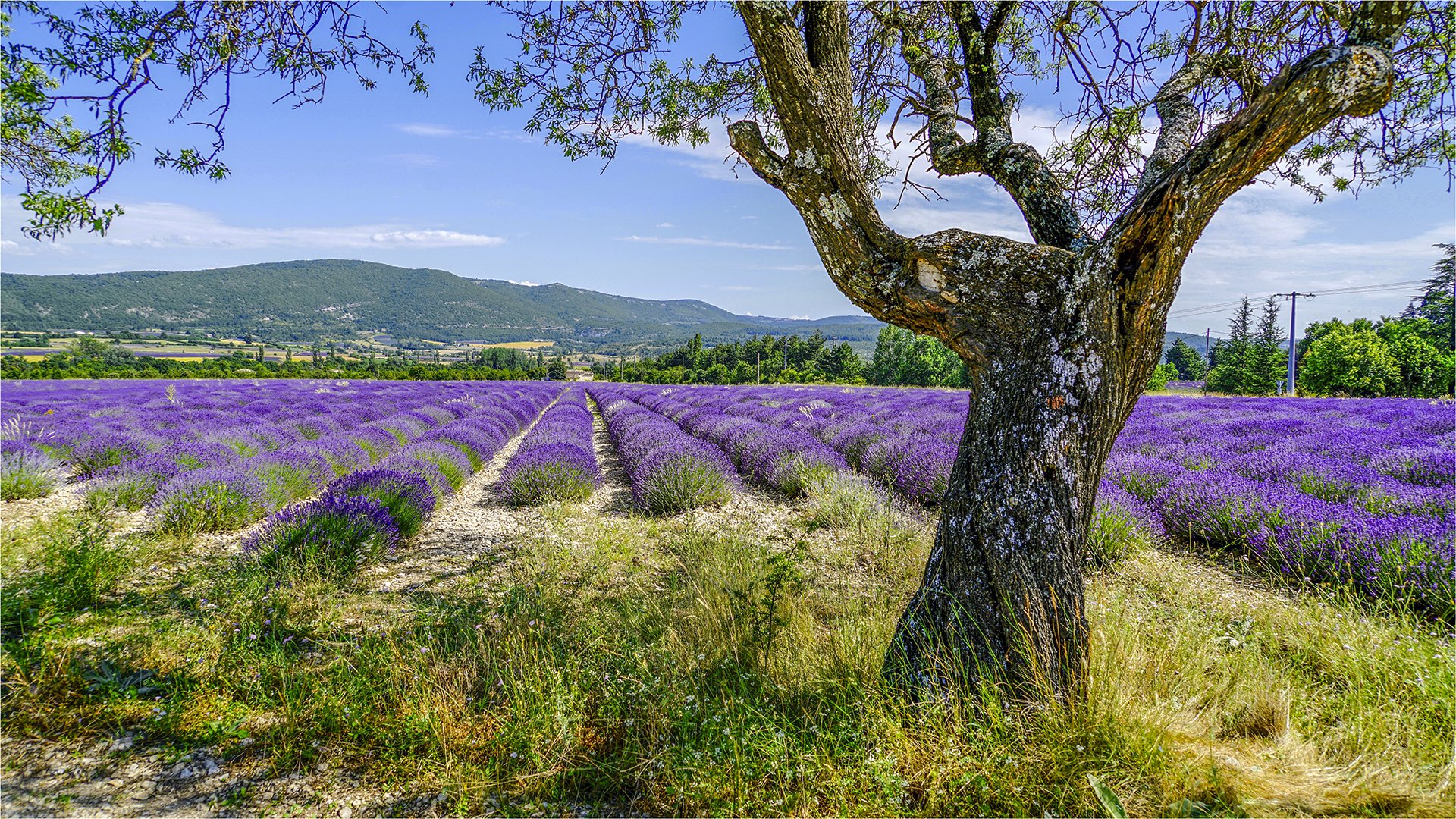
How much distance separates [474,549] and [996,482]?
422 cm

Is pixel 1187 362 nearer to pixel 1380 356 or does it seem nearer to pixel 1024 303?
pixel 1380 356

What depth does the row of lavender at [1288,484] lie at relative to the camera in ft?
10.7

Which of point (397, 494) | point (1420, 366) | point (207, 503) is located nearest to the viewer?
point (207, 503)

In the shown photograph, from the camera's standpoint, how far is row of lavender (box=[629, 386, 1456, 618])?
3.27 meters

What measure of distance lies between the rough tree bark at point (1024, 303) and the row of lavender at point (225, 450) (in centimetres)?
544

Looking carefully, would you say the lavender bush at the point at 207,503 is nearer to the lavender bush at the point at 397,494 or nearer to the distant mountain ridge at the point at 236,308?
the lavender bush at the point at 397,494

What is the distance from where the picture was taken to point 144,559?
3.70m

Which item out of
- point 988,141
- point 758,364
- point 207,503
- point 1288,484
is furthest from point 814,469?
point 758,364

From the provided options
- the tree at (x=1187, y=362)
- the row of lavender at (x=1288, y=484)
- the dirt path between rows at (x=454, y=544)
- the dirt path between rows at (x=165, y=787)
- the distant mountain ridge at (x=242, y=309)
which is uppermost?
the distant mountain ridge at (x=242, y=309)

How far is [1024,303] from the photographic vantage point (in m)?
1.95

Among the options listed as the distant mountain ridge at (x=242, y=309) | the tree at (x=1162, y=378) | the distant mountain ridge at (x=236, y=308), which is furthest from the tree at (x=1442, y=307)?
the distant mountain ridge at (x=236, y=308)

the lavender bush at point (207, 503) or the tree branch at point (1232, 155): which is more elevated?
the tree branch at point (1232, 155)

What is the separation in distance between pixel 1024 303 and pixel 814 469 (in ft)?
14.5

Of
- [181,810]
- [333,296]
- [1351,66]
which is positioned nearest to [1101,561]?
[1351,66]
